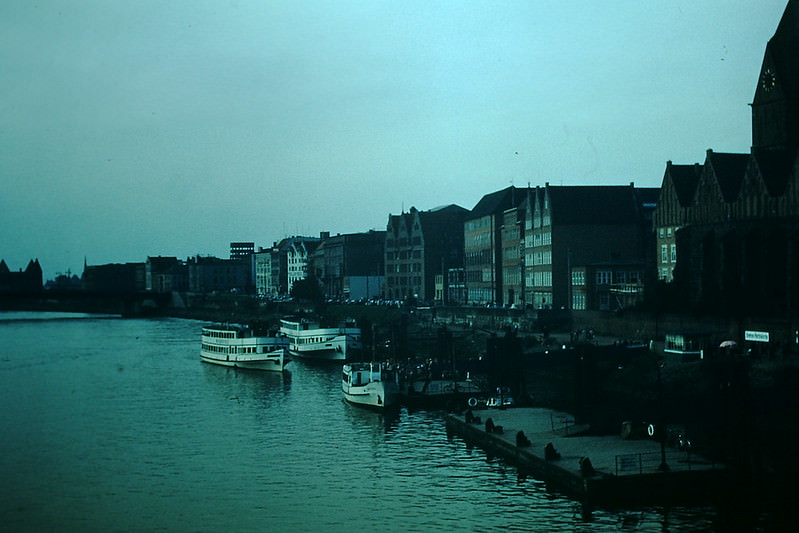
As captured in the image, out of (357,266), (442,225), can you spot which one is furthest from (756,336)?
(357,266)


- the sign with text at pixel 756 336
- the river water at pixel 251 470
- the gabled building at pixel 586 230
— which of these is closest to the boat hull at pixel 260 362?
the river water at pixel 251 470

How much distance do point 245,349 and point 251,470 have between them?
4913 centimetres

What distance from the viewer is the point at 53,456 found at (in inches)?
1999

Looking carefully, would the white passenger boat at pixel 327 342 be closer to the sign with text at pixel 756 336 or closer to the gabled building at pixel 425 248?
the gabled building at pixel 425 248

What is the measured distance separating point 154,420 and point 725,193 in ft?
145

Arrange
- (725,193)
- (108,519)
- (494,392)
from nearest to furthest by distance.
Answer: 1. (108,519)
2. (494,392)
3. (725,193)

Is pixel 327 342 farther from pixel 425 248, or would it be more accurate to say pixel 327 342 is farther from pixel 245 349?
Answer: pixel 425 248

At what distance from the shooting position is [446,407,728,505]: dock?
3766 cm

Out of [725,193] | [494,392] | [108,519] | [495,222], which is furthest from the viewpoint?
[495,222]

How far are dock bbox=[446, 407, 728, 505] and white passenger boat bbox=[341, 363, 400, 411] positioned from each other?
13164 mm

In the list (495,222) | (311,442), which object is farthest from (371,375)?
(495,222)

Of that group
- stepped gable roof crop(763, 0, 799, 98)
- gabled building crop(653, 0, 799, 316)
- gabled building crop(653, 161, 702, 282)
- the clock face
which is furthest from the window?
stepped gable roof crop(763, 0, 799, 98)

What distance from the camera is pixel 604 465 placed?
3997 centimetres

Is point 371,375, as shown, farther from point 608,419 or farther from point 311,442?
point 608,419
